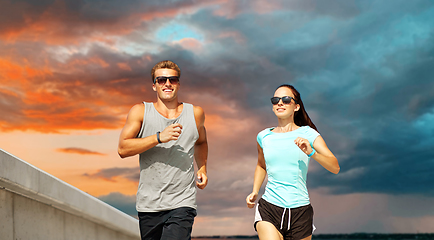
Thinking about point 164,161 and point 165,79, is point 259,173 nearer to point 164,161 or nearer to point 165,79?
point 164,161

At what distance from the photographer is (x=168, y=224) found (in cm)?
462

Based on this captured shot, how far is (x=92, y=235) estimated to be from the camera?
6.54 meters

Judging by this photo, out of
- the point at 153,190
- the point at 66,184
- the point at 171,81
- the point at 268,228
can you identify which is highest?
the point at 171,81

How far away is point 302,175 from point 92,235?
3.49m

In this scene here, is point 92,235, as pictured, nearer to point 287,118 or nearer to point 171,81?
point 171,81

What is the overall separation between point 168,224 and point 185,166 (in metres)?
0.64

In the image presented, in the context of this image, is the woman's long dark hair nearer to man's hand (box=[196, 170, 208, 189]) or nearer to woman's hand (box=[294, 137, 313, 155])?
woman's hand (box=[294, 137, 313, 155])

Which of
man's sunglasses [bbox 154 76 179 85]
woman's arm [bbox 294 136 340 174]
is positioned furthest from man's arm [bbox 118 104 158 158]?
woman's arm [bbox 294 136 340 174]

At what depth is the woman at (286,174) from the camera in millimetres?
4707

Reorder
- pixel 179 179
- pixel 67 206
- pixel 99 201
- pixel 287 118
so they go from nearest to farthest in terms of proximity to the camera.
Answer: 1. pixel 179 179
2. pixel 287 118
3. pixel 67 206
4. pixel 99 201

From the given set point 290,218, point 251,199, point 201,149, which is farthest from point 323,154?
point 201,149

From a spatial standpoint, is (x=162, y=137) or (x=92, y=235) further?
(x=92, y=235)

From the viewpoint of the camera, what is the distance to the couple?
4.60 meters

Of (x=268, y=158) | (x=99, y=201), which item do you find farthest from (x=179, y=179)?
(x=99, y=201)
